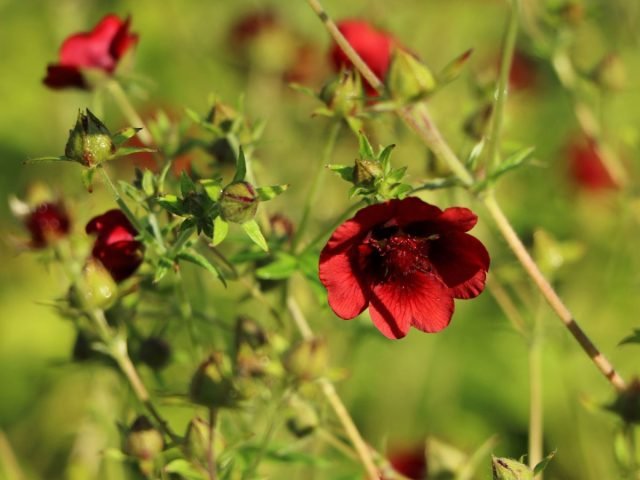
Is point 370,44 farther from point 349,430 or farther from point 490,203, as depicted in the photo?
point 349,430

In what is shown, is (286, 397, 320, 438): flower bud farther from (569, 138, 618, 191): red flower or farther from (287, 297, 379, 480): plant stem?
(569, 138, 618, 191): red flower

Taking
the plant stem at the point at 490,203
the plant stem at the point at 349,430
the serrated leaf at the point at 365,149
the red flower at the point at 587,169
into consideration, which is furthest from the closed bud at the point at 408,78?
the red flower at the point at 587,169

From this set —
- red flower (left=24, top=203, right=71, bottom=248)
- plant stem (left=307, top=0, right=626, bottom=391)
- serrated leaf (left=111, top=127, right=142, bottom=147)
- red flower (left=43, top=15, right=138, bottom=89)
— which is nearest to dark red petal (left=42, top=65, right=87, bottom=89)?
red flower (left=43, top=15, right=138, bottom=89)

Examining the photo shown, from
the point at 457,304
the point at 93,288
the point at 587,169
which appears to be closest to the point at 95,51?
the point at 93,288

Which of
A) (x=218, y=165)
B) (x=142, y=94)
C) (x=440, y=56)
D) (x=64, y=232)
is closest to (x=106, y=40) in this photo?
(x=142, y=94)

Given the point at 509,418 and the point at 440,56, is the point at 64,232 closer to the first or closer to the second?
the point at 509,418

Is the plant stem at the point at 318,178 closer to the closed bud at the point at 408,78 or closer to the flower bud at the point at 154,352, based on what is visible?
the closed bud at the point at 408,78
